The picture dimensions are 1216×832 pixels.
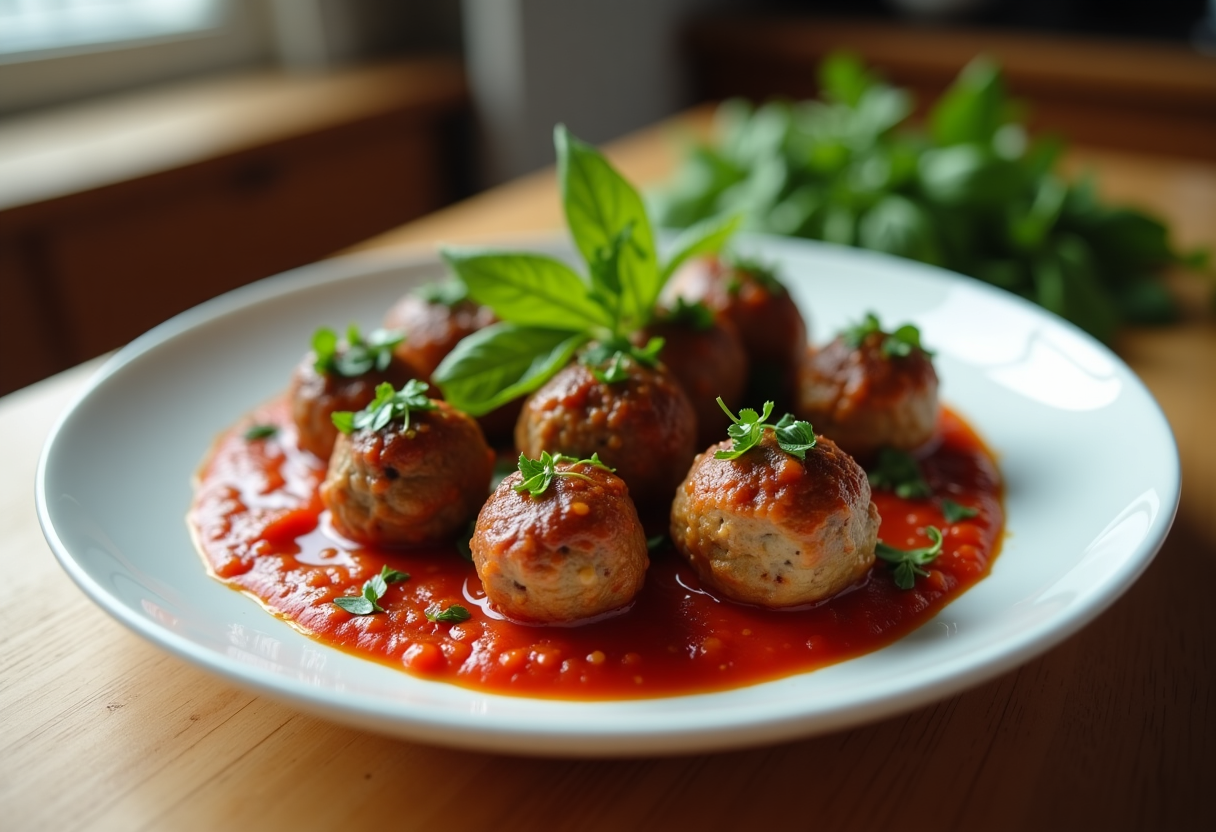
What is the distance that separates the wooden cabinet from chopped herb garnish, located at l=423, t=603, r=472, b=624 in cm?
284

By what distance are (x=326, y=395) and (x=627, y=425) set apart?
655mm

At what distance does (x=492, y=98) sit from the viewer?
19.0 ft

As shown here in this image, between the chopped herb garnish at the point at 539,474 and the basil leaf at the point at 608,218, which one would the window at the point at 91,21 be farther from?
the chopped herb garnish at the point at 539,474

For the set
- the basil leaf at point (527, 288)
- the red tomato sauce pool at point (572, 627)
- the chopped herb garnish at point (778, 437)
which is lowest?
the red tomato sauce pool at point (572, 627)

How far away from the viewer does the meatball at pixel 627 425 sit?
192 centimetres

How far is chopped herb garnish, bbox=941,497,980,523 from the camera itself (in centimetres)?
198

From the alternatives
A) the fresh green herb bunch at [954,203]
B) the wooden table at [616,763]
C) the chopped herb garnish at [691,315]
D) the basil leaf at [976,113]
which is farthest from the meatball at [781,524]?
the basil leaf at [976,113]

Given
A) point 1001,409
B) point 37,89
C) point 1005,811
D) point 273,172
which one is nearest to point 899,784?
point 1005,811

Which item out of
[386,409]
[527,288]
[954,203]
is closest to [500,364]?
[527,288]

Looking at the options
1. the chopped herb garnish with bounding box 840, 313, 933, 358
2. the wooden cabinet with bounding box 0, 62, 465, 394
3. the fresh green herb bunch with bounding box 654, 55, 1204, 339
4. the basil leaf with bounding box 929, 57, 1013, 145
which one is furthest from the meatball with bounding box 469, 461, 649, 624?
the wooden cabinet with bounding box 0, 62, 465, 394

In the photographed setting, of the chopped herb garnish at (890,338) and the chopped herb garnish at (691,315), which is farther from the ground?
the chopped herb garnish at (691,315)

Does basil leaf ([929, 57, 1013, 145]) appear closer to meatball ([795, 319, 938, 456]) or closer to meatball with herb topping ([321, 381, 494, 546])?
meatball ([795, 319, 938, 456])

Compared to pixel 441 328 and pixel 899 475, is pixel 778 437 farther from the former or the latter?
pixel 441 328

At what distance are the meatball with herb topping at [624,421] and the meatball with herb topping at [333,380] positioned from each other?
35 centimetres
